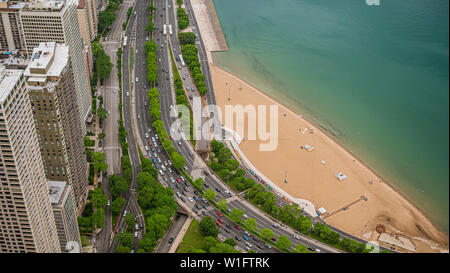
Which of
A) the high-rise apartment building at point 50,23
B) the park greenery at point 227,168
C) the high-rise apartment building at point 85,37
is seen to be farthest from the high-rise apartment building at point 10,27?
the park greenery at point 227,168

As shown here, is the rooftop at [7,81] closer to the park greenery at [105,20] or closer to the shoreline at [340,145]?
the shoreline at [340,145]

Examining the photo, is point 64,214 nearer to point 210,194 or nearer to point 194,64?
point 210,194

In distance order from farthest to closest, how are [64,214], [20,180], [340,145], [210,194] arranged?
[340,145]
[210,194]
[64,214]
[20,180]

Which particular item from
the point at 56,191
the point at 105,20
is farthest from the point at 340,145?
the point at 105,20

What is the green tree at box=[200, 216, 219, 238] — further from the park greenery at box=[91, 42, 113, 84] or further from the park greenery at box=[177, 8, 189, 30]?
the park greenery at box=[177, 8, 189, 30]

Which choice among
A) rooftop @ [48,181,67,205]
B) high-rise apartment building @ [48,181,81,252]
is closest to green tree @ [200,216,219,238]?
high-rise apartment building @ [48,181,81,252]
